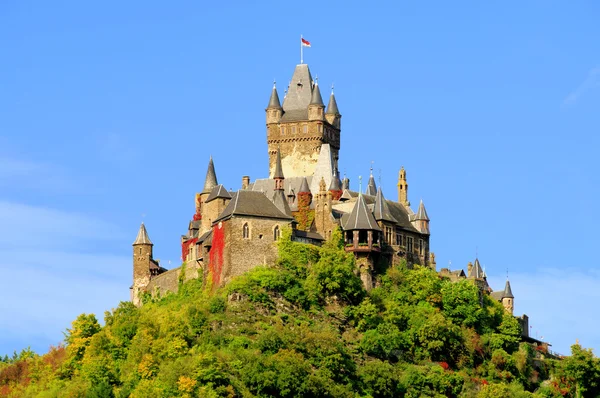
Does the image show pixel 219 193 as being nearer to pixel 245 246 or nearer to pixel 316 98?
pixel 245 246

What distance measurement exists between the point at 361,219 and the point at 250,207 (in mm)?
8971

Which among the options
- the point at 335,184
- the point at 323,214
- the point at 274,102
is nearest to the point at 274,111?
the point at 274,102

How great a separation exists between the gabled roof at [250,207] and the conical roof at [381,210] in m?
8.08

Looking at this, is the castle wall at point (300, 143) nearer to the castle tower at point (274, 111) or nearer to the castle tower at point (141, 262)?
the castle tower at point (274, 111)

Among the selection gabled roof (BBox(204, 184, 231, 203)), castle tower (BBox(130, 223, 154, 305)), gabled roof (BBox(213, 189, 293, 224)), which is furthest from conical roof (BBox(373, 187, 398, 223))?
castle tower (BBox(130, 223, 154, 305))

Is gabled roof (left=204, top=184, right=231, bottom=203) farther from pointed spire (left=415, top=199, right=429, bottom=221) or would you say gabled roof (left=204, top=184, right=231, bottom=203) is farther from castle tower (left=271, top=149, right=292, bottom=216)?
pointed spire (left=415, top=199, right=429, bottom=221)

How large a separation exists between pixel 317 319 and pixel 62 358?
793 inches

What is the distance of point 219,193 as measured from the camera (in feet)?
468

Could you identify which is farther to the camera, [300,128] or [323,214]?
[300,128]

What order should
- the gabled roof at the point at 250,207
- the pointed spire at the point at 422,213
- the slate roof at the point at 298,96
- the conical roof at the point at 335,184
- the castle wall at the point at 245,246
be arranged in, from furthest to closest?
the slate roof at the point at 298,96
the pointed spire at the point at 422,213
the conical roof at the point at 335,184
the gabled roof at the point at 250,207
the castle wall at the point at 245,246

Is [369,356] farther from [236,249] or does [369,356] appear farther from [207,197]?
[207,197]

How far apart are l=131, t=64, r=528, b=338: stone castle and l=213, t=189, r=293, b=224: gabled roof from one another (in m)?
0.08

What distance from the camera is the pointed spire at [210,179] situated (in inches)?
5906

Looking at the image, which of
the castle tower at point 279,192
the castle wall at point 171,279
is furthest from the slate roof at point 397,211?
the castle wall at point 171,279
